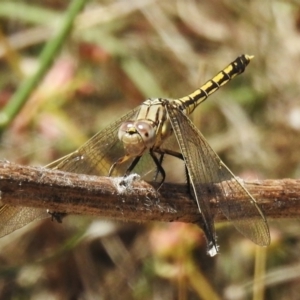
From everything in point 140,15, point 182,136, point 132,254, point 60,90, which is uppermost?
point 140,15

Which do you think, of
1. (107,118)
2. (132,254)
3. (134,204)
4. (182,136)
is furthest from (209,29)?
(134,204)

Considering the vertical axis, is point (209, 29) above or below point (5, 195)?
above

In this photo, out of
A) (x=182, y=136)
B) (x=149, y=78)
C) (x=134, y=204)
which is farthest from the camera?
(x=149, y=78)

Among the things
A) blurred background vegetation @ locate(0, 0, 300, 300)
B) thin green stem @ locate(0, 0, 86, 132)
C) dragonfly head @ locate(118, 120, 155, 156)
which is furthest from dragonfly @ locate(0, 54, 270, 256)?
thin green stem @ locate(0, 0, 86, 132)

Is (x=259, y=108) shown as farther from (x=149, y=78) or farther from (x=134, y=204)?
(x=134, y=204)

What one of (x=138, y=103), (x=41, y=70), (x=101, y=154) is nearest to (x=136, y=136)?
(x=101, y=154)

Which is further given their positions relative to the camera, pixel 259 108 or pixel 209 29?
pixel 209 29

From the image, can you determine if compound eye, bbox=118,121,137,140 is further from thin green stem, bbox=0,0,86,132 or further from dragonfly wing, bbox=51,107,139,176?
thin green stem, bbox=0,0,86,132
